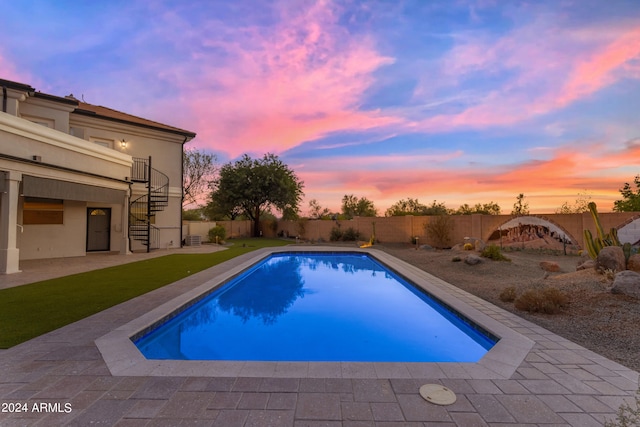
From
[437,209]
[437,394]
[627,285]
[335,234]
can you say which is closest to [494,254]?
[627,285]

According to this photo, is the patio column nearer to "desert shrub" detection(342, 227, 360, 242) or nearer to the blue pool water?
the blue pool water

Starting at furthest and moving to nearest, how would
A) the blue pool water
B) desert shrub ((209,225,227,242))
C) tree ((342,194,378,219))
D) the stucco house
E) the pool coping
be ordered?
tree ((342,194,378,219))
desert shrub ((209,225,227,242))
the stucco house
the blue pool water
the pool coping

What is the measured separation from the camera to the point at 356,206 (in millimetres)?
37375

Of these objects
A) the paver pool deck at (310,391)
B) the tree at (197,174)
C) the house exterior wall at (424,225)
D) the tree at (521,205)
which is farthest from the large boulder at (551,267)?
the tree at (197,174)

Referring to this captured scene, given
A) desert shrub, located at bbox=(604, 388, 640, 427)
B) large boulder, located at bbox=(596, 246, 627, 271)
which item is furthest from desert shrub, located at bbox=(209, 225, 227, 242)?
desert shrub, located at bbox=(604, 388, 640, 427)

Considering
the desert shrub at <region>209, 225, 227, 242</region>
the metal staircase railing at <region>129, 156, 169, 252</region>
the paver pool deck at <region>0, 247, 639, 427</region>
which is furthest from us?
the desert shrub at <region>209, 225, 227, 242</region>

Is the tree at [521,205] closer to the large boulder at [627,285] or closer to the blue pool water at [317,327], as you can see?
the blue pool water at [317,327]

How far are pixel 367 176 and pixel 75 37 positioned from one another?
17853 millimetres

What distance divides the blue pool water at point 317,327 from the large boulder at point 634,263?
15.2ft

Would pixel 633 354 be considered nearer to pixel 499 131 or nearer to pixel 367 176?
pixel 499 131

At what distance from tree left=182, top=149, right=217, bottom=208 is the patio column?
19911 mm

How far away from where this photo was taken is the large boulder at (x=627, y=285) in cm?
507

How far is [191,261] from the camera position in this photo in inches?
424

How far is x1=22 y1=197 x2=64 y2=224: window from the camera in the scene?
1084cm
